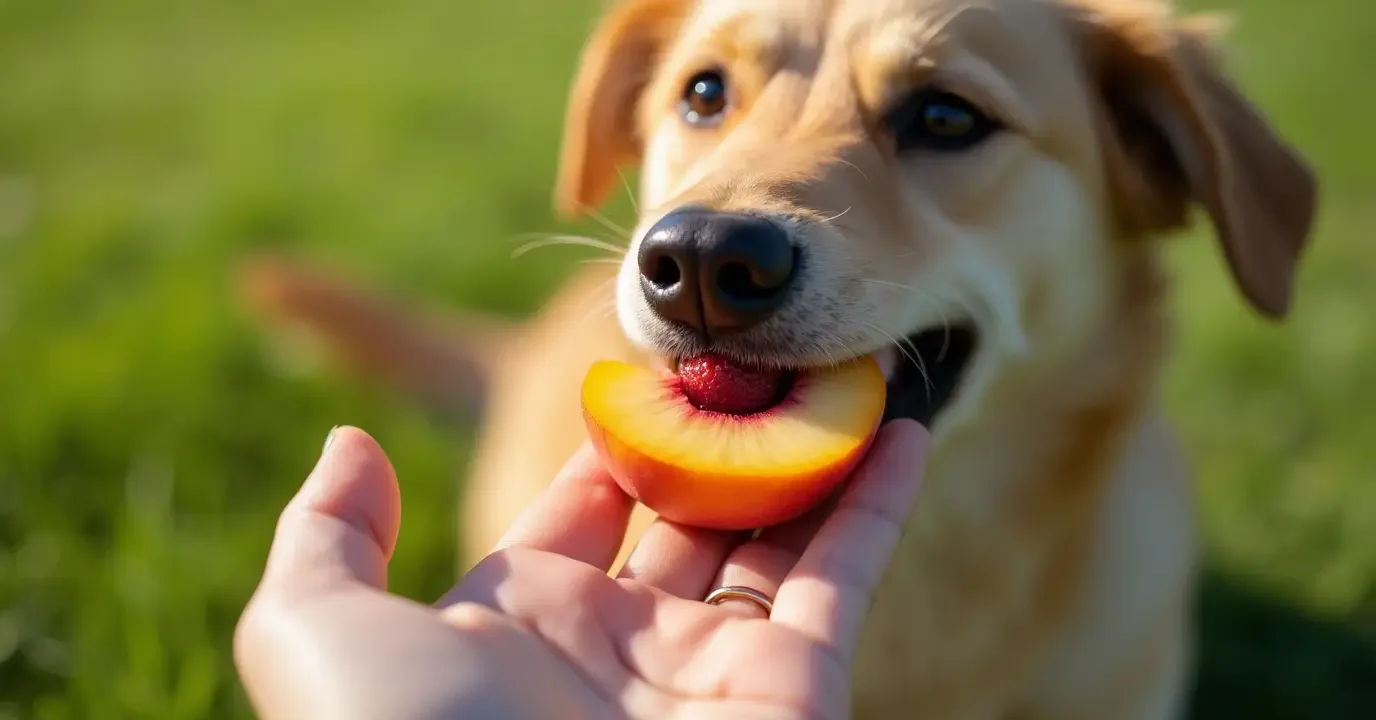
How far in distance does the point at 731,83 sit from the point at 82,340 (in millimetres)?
2577

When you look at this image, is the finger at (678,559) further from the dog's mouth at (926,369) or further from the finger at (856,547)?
the dog's mouth at (926,369)

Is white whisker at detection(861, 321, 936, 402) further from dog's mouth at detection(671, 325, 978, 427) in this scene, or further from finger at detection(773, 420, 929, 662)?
finger at detection(773, 420, 929, 662)

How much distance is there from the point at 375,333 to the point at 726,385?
7.08 feet

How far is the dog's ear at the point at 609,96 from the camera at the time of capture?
2.69 metres

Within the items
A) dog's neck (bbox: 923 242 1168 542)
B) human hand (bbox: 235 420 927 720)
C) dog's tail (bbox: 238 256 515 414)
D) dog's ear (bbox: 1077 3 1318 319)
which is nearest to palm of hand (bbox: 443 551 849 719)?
human hand (bbox: 235 420 927 720)

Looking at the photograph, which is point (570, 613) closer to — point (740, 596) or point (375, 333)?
point (740, 596)

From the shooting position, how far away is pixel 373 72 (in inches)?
252

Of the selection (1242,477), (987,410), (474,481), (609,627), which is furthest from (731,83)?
(1242,477)

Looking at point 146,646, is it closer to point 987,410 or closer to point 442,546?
point 442,546

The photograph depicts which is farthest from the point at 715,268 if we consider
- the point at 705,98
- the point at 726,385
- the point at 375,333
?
the point at 375,333

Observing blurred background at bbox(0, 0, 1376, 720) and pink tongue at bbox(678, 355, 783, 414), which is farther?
blurred background at bbox(0, 0, 1376, 720)

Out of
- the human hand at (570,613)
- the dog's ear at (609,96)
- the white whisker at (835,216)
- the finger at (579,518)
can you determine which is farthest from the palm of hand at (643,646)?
the dog's ear at (609,96)

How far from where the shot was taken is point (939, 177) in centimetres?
204

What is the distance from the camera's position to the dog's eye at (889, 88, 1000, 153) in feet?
6.72
